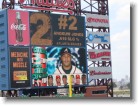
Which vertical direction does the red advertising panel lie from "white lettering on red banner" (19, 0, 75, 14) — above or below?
below

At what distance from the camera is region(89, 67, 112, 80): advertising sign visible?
1402 centimetres

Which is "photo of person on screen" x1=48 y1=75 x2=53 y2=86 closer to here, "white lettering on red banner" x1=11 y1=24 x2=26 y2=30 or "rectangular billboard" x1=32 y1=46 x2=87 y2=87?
"rectangular billboard" x1=32 y1=46 x2=87 y2=87

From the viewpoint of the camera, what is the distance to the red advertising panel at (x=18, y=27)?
1210 cm

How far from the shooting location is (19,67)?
Result: 12.1 meters

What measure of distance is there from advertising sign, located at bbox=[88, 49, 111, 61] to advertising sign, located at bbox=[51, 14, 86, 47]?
0.57 m

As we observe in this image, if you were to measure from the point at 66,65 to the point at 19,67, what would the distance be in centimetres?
165

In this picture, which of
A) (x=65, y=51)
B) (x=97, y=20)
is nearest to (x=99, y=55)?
(x=97, y=20)

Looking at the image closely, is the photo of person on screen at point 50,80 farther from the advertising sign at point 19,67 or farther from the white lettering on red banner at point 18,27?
the white lettering on red banner at point 18,27

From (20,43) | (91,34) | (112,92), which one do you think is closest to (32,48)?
(20,43)

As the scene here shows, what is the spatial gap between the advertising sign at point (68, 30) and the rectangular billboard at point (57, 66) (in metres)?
0.22

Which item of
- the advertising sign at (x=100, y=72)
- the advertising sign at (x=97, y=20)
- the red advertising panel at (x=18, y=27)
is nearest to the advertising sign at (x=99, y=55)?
the advertising sign at (x=100, y=72)

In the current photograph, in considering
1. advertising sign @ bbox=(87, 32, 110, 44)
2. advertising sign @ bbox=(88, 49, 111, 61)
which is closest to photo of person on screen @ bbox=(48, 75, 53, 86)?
advertising sign @ bbox=(88, 49, 111, 61)

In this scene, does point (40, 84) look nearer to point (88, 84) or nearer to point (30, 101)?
point (88, 84)

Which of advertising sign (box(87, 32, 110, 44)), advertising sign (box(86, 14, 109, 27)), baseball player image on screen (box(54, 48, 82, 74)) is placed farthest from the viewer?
advertising sign (box(86, 14, 109, 27))
